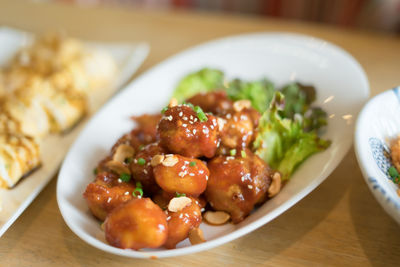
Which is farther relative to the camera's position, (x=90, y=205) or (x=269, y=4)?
(x=269, y=4)

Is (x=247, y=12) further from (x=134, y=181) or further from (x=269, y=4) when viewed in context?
(x=134, y=181)

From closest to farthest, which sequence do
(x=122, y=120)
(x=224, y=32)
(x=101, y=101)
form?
(x=122, y=120) → (x=101, y=101) → (x=224, y=32)

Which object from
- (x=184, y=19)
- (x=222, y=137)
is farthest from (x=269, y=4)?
(x=222, y=137)

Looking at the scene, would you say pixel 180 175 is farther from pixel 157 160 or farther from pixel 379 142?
pixel 379 142

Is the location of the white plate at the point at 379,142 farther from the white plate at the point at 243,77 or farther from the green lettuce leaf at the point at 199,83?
the green lettuce leaf at the point at 199,83

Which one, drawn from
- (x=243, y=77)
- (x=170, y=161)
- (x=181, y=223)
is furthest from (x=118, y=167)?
(x=243, y=77)

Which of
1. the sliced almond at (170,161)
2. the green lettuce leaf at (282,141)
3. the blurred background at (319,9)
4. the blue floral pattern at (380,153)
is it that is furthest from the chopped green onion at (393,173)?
the blurred background at (319,9)
